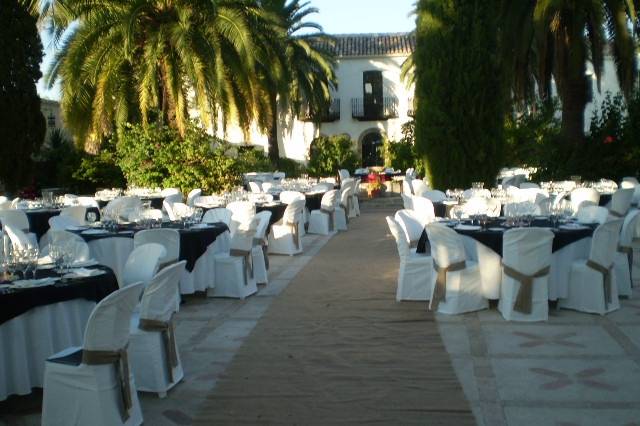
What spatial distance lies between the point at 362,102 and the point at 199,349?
109 ft

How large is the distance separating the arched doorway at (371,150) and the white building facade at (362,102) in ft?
0.61

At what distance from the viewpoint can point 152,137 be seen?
16.9m

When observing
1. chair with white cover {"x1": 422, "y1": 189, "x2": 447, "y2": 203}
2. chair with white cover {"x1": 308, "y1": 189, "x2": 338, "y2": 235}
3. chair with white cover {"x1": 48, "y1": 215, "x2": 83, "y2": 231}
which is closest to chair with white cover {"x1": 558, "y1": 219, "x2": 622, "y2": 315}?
chair with white cover {"x1": 422, "y1": 189, "x2": 447, "y2": 203}

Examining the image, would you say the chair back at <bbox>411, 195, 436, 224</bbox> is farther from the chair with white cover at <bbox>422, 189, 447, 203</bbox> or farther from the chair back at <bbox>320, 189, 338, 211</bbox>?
the chair back at <bbox>320, 189, 338, 211</bbox>

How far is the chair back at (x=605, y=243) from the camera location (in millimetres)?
7090

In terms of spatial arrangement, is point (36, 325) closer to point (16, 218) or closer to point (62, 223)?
point (62, 223)

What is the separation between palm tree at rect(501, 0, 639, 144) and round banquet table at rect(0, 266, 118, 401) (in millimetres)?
12479

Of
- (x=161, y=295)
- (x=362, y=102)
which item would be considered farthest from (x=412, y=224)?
(x=362, y=102)

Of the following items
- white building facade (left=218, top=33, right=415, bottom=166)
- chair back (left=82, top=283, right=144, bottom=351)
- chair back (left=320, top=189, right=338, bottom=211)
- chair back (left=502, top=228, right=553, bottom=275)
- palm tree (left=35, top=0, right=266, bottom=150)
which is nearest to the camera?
chair back (left=82, top=283, right=144, bottom=351)

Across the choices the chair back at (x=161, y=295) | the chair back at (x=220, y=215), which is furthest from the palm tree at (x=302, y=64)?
the chair back at (x=161, y=295)

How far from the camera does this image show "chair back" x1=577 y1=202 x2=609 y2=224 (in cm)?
811

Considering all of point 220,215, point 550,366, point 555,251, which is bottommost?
point 550,366

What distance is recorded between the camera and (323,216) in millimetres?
14719
